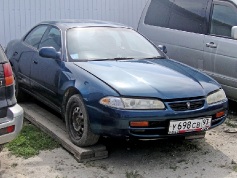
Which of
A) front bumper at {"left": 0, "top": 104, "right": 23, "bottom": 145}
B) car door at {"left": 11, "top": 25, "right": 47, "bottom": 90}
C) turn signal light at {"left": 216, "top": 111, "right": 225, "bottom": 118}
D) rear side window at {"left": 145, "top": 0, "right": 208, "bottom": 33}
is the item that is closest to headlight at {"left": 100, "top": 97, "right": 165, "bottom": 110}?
turn signal light at {"left": 216, "top": 111, "right": 225, "bottom": 118}

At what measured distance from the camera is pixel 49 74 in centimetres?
514

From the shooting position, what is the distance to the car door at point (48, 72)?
502 centimetres

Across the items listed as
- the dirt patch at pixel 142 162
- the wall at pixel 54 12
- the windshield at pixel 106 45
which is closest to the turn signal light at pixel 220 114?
the dirt patch at pixel 142 162

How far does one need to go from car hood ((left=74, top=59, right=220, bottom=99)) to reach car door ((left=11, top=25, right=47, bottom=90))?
1276 millimetres

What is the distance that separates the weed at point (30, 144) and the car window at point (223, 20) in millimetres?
3064

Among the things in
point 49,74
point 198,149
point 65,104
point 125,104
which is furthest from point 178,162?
point 49,74

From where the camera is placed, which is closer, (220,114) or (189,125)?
(189,125)

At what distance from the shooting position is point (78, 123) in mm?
4559

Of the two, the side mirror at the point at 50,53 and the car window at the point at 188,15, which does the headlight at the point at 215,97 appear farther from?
the car window at the point at 188,15

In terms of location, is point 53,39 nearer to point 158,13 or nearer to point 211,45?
point 211,45

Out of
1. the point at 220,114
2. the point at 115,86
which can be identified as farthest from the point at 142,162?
the point at 220,114

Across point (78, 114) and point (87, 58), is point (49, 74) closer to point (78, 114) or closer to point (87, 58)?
point (87, 58)

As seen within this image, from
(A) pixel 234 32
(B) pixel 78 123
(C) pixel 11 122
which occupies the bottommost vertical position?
(B) pixel 78 123

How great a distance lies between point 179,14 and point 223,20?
1.01 m
